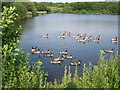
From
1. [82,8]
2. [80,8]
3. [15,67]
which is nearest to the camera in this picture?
[15,67]

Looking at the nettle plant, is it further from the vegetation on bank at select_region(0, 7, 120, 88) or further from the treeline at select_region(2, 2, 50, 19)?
the treeline at select_region(2, 2, 50, 19)

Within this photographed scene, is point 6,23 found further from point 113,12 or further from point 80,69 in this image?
point 113,12

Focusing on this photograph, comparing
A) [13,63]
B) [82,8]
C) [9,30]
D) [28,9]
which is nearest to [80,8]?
[82,8]

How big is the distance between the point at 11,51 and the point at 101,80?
178 cm

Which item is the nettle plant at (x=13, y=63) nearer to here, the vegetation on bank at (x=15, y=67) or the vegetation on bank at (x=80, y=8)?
the vegetation on bank at (x=15, y=67)

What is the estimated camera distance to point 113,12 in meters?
66.4

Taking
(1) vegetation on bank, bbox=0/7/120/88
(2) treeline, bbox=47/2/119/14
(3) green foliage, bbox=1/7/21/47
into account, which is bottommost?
(2) treeline, bbox=47/2/119/14

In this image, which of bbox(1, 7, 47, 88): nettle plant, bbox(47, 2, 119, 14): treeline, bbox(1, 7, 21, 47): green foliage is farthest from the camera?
bbox(47, 2, 119, 14): treeline

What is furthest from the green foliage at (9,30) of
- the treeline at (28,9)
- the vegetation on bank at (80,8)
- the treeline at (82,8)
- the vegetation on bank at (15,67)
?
the treeline at (82,8)

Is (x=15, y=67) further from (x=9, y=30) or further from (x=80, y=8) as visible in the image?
(x=80, y=8)

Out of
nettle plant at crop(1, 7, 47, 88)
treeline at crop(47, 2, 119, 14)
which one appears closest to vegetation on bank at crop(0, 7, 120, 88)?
nettle plant at crop(1, 7, 47, 88)

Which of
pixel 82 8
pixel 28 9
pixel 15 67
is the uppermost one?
pixel 15 67

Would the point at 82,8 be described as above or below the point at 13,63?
below

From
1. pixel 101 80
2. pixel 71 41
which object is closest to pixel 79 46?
pixel 71 41
